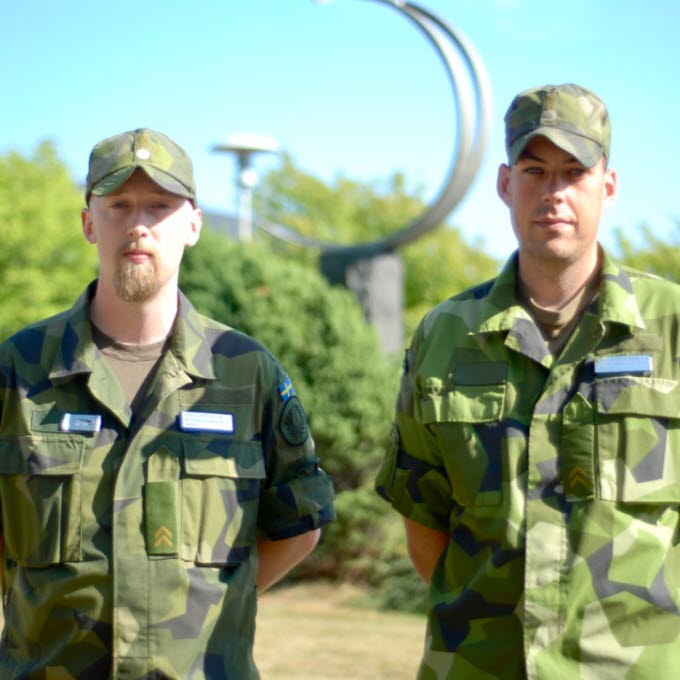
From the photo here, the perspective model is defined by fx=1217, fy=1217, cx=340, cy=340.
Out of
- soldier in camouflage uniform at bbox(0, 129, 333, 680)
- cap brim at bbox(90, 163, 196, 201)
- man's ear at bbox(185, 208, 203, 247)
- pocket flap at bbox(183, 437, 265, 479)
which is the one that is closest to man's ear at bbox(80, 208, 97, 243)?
soldier in camouflage uniform at bbox(0, 129, 333, 680)

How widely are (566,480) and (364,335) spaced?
778 centimetres

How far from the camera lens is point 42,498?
10.8 ft

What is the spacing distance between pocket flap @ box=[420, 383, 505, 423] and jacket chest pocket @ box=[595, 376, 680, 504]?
273 millimetres

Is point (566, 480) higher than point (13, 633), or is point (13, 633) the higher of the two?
point (566, 480)

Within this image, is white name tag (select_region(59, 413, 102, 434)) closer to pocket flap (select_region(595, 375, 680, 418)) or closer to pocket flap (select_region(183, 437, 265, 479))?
pocket flap (select_region(183, 437, 265, 479))

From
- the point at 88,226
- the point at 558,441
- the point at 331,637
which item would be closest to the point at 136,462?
the point at 88,226

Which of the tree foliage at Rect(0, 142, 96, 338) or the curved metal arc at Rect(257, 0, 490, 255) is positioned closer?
the curved metal arc at Rect(257, 0, 490, 255)

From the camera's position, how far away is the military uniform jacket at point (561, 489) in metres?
3.12

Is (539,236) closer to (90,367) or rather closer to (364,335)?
(90,367)

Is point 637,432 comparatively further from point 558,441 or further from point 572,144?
point 572,144

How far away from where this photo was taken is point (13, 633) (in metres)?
3.30

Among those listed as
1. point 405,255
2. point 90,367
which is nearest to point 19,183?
point 90,367

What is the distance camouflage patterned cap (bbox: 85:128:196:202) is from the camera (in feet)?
11.0

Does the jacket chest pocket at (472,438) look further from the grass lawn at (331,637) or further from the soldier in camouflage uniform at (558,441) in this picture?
the grass lawn at (331,637)
